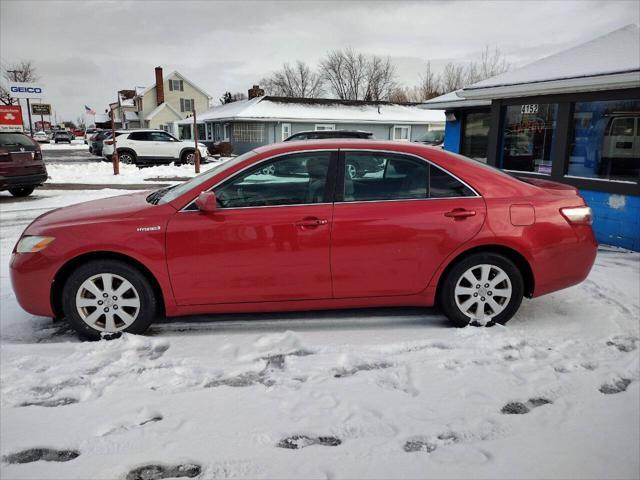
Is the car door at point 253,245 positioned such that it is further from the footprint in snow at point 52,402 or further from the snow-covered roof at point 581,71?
the snow-covered roof at point 581,71

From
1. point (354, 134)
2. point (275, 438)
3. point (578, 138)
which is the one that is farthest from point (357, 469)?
point (354, 134)

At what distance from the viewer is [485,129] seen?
12727mm

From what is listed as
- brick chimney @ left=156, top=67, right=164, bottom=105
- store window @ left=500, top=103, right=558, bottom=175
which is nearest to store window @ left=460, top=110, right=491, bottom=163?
store window @ left=500, top=103, right=558, bottom=175

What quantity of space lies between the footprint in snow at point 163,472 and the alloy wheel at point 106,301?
167 cm

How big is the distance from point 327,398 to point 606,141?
6633 millimetres

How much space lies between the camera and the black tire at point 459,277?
4.11 metres

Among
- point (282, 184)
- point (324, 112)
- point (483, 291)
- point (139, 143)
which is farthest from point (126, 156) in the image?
point (483, 291)

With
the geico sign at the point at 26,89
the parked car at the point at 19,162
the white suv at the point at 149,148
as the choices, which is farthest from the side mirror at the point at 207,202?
the geico sign at the point at 26,89

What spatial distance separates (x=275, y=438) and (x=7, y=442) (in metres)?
1.47

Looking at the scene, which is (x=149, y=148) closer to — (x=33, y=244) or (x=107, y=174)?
(x=107, y=174)

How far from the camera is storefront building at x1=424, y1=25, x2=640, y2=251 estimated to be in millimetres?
7031

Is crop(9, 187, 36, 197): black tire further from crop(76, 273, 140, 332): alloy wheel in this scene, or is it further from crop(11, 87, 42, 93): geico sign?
crop(11, 87, 42, 93): geico sign

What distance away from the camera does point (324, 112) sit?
33781 millimetres

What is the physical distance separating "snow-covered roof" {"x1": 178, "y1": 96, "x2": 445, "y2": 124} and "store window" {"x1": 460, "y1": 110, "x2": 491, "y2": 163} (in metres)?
19.9
